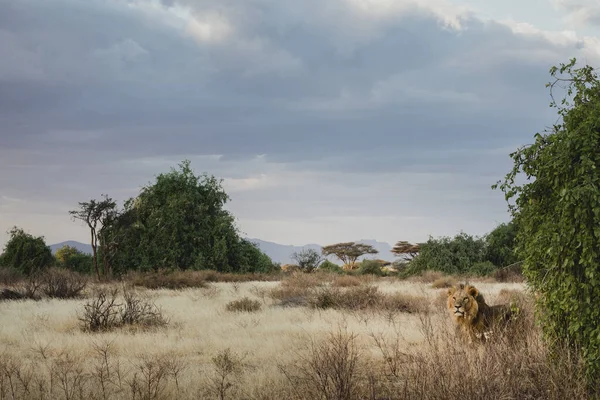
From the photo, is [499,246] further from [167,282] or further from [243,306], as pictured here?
[243,306]

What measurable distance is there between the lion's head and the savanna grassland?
0.34m

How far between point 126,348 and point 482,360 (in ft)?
22.7

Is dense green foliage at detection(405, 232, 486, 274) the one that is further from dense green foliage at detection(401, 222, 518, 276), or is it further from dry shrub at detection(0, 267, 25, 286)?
dry shrub at detection(0, 267, 25, 286)

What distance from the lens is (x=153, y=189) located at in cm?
→ 4000

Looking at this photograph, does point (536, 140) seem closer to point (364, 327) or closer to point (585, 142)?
point (585, 142)

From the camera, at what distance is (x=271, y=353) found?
32.3 ft

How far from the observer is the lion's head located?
8.75 meters

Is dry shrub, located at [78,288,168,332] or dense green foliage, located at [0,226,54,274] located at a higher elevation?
dense green foliage, located at [0,226,54,274]

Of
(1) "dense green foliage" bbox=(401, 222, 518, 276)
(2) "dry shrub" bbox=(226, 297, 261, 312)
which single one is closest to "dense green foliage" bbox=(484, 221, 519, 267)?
(1) "dense green foliage" bbox=(401, 222, 518, 276)

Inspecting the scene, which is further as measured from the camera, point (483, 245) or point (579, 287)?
point (483, 245)

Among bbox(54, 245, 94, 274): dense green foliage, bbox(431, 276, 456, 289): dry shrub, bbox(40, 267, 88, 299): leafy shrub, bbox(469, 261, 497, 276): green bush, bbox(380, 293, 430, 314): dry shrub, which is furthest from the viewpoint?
bbox(54, 245, 94, 274): dense green foliage

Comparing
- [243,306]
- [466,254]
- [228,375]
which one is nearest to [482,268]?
[466,254]

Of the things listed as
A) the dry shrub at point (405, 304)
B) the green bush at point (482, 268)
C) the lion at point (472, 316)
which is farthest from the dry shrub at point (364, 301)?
the green bush at point (482, 268)

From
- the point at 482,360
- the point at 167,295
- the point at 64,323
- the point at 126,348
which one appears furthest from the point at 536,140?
the point at 167,295
